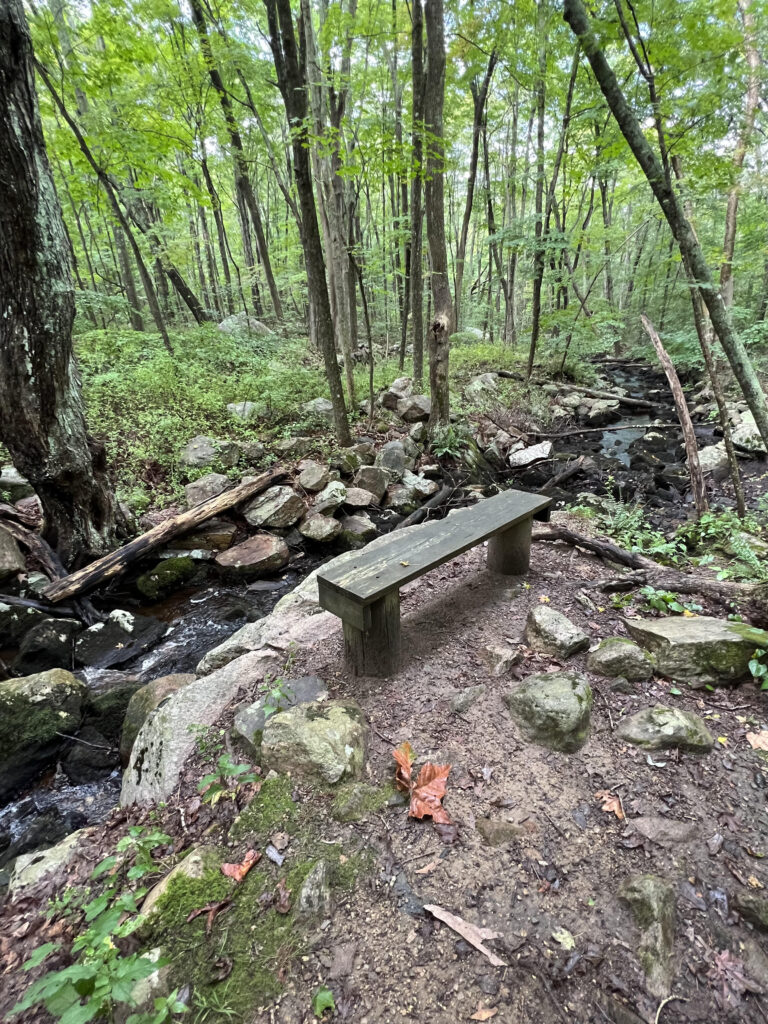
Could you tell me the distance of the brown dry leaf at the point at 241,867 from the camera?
1782mm

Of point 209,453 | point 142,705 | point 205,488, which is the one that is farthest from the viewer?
point 209,453

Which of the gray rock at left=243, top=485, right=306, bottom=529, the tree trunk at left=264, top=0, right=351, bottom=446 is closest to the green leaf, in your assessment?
the gray rock at left=243, top=485, right=306, bottom=529

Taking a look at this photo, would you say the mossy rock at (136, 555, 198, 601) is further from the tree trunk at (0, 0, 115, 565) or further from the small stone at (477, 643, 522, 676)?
the small stone at (477, 643, 522, 676)

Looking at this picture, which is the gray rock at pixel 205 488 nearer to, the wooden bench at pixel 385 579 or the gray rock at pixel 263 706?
the wooden bench at pixel 385 579

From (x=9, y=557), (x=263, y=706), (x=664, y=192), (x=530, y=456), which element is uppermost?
(x=664, y=192)

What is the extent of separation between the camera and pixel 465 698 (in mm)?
2570

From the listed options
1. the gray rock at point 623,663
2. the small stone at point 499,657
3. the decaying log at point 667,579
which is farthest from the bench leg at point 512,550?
the gray rock at point 623,663

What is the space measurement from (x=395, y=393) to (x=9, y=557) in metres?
7.30

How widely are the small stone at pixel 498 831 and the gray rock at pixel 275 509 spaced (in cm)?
491

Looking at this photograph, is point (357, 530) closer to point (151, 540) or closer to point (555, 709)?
point (151, 540)

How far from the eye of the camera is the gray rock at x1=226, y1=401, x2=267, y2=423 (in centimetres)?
802

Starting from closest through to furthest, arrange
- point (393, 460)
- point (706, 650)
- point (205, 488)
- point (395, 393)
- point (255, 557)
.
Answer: point (706, 650), point (255, 557), point (205, 488), point (393, 460), point (395, 393)

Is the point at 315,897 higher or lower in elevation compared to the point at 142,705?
higher

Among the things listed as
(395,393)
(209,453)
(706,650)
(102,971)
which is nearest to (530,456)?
(395,393)
